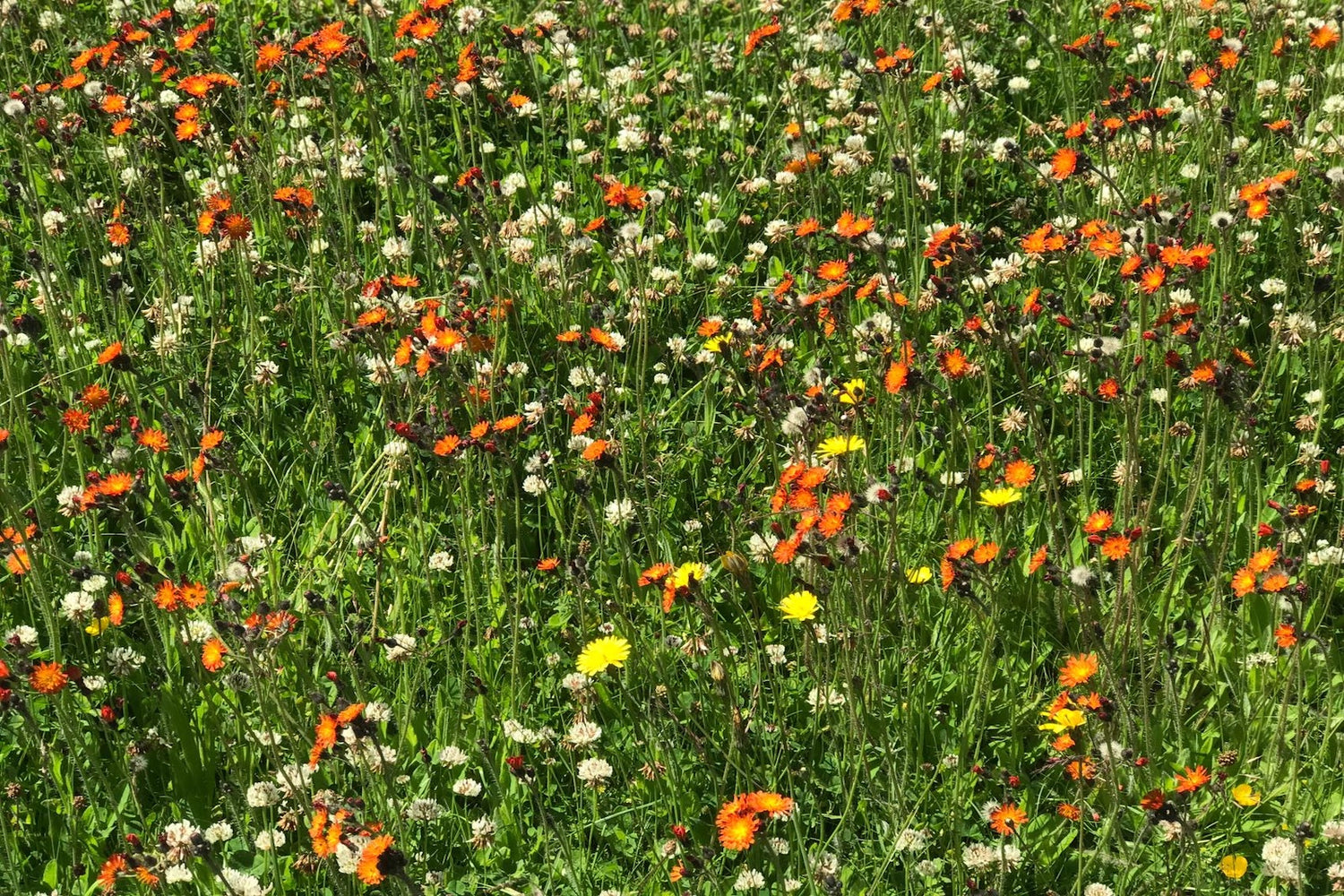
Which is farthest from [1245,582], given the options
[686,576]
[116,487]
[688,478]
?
[116,487]

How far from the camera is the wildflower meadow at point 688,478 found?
2623mm

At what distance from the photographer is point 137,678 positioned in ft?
10.3

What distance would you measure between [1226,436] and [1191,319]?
582 millimetres

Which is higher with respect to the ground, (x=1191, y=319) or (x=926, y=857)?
(x=1191, y=319)

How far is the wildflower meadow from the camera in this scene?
2.62 metres

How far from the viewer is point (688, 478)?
144 inches

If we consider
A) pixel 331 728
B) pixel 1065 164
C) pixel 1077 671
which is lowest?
pixel 1077 671

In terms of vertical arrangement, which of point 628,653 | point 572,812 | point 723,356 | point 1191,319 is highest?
point 1191,319

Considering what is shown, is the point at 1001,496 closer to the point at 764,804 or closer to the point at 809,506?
the point at 809,506

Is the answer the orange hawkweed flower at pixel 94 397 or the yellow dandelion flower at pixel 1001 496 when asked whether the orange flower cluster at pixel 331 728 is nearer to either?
the yellow dandelion flower at pixel 1001 496

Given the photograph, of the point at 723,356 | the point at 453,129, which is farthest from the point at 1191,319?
the point at 453,129

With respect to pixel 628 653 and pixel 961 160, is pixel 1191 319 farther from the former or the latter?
pixel 961 160

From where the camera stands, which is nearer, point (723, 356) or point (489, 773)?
point (489, 773)

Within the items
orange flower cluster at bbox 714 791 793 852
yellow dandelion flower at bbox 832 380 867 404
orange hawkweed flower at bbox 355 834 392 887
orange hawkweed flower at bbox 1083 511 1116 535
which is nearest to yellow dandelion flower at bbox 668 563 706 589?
orange flower cluster at bbox 714 791 793 852
